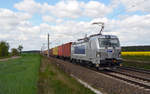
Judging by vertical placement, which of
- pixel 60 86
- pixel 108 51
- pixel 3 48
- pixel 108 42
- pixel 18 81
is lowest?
pixel 60 86

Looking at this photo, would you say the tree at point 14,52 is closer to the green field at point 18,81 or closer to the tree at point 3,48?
the tree at point 3,48

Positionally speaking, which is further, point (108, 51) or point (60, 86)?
point (108, 51)

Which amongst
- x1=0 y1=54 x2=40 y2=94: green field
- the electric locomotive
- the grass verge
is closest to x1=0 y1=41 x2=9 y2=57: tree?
x1=0 y1=54 x2=40 y2=94: green field

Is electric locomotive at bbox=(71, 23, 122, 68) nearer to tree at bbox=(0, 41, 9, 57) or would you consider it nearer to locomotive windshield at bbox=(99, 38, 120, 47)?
locomotive windshield at bbox=(99, 38, 120, 47)

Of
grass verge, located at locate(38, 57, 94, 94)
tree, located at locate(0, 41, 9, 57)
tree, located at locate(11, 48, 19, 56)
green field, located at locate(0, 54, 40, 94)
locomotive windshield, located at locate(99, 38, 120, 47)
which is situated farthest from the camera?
tree, located at locate(11, 48, 19, 56)

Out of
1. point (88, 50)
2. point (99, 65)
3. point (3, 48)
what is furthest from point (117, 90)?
point (3, 48)

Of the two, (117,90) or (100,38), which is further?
(100,38)

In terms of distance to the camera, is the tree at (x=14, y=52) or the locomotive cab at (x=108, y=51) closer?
the locomotive cab at (x=108, y=51)

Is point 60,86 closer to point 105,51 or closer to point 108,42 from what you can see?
point 105,51

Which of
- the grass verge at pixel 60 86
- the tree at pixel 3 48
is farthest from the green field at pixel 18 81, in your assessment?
the tree at pixel 3 48

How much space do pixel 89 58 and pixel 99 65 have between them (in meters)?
2.33

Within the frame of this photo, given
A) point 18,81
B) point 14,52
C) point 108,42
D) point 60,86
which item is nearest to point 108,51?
point 108,42

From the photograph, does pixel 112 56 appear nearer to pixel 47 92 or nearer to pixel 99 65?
pixel 99 65

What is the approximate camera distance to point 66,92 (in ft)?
25.2
